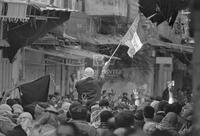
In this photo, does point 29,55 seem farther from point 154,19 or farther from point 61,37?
point 154,19

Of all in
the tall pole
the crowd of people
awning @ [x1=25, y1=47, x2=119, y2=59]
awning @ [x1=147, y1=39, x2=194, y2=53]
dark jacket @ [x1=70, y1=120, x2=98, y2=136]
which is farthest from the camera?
awning @ [x1=147, y1=39, x2=194, y2=53]

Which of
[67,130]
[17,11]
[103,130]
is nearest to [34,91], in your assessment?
[17,11]

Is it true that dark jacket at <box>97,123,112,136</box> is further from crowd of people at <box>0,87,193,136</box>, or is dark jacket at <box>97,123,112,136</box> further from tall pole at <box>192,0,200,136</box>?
tall pole at <box>192,0,200,136</box>

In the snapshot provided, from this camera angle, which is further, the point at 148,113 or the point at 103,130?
the point at 148,113

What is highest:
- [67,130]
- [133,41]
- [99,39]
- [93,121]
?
[133,41]

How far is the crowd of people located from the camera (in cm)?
720

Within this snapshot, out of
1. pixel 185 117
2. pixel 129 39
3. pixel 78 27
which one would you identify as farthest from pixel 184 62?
pixel 185 117

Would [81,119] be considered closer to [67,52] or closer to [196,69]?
[196,69]

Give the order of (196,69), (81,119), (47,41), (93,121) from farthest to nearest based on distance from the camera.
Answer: (47,41)
(93,121)
(81,119)
(196,69)

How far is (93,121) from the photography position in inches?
406

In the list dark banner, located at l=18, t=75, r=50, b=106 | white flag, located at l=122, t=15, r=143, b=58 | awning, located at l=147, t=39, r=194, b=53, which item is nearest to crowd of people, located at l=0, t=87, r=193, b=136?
dark banner, located at l=18, t=75, r=50, b=106

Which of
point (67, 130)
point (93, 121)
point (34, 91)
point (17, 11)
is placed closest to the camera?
point (67, 130)

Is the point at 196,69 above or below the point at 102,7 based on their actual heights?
below

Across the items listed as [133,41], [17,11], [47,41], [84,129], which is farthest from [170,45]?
[84,129]
